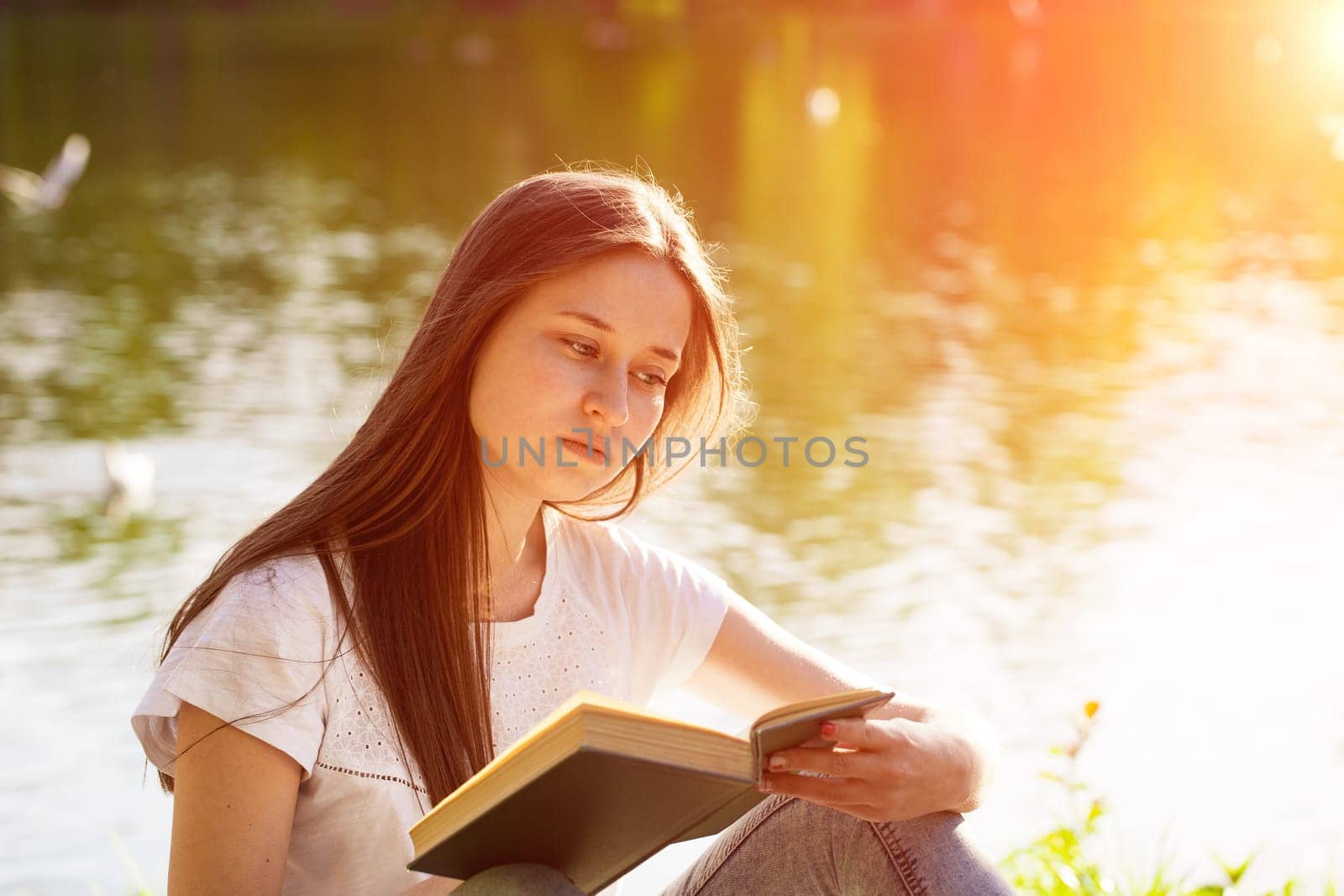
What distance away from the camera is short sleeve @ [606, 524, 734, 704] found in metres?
2.16

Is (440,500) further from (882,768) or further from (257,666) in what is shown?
(882,768)

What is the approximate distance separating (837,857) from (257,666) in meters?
0.68

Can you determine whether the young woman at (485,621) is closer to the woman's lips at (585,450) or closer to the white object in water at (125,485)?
the woman's lips at (585,450)

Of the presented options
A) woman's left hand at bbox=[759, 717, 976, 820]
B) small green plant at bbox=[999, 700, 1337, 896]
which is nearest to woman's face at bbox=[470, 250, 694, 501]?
woman's left hand at bbox=[759, 717, 976, 820]

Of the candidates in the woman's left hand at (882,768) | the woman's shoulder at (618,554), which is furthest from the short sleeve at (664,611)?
the woman's left hand at (882,768)

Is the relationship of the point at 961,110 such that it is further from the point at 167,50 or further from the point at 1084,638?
the point at 1084,638

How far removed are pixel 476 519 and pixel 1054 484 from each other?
21.5 ft

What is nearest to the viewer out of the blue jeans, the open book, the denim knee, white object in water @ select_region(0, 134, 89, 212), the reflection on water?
the open book

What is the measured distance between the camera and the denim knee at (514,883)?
1.55 meters

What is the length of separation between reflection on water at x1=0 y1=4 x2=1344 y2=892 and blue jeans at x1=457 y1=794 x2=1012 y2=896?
2.45 m

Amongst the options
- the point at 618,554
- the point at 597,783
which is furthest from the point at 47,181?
the point at 597,783

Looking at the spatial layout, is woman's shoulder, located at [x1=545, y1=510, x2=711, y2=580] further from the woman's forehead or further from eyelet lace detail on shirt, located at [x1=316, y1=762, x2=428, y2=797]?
eyelet lace detail on shirt, located at [x1=316, y1=762, x2=428, y2=797]

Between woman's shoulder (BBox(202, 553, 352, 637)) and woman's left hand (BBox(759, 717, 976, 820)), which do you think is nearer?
woman's left hand (BBox(759, 717, 976, 820))

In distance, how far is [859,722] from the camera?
1.66 m
